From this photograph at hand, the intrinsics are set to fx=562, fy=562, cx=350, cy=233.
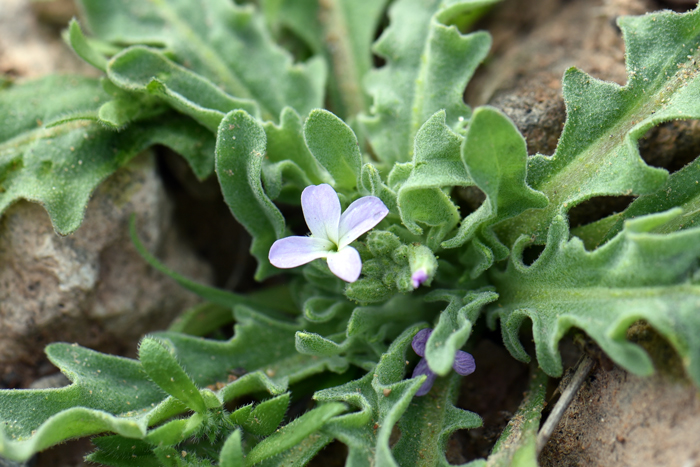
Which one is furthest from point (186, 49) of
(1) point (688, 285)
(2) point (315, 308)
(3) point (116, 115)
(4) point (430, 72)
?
(1) point (688, 285)

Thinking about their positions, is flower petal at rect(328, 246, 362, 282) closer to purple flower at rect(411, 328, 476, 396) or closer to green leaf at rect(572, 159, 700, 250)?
purple flower at rect(411, 328, 476, 396)

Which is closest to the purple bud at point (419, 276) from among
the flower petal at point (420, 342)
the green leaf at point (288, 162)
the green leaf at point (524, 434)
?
the flower petal at point (420, 342)

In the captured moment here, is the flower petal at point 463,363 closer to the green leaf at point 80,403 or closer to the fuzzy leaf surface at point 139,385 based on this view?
the fuzzy leaf surface at point 139,385

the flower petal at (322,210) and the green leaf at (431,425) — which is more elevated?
the flower petal at (322,210)

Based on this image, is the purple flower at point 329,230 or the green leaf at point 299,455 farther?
the green leaf at point 299,455

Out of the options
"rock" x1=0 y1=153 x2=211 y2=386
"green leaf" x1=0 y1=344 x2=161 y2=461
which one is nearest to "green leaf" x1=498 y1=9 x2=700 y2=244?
"green leaf" x1=0 y1=344 x2=161 y2=461

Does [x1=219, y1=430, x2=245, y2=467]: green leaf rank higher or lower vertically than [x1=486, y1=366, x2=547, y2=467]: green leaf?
higher
